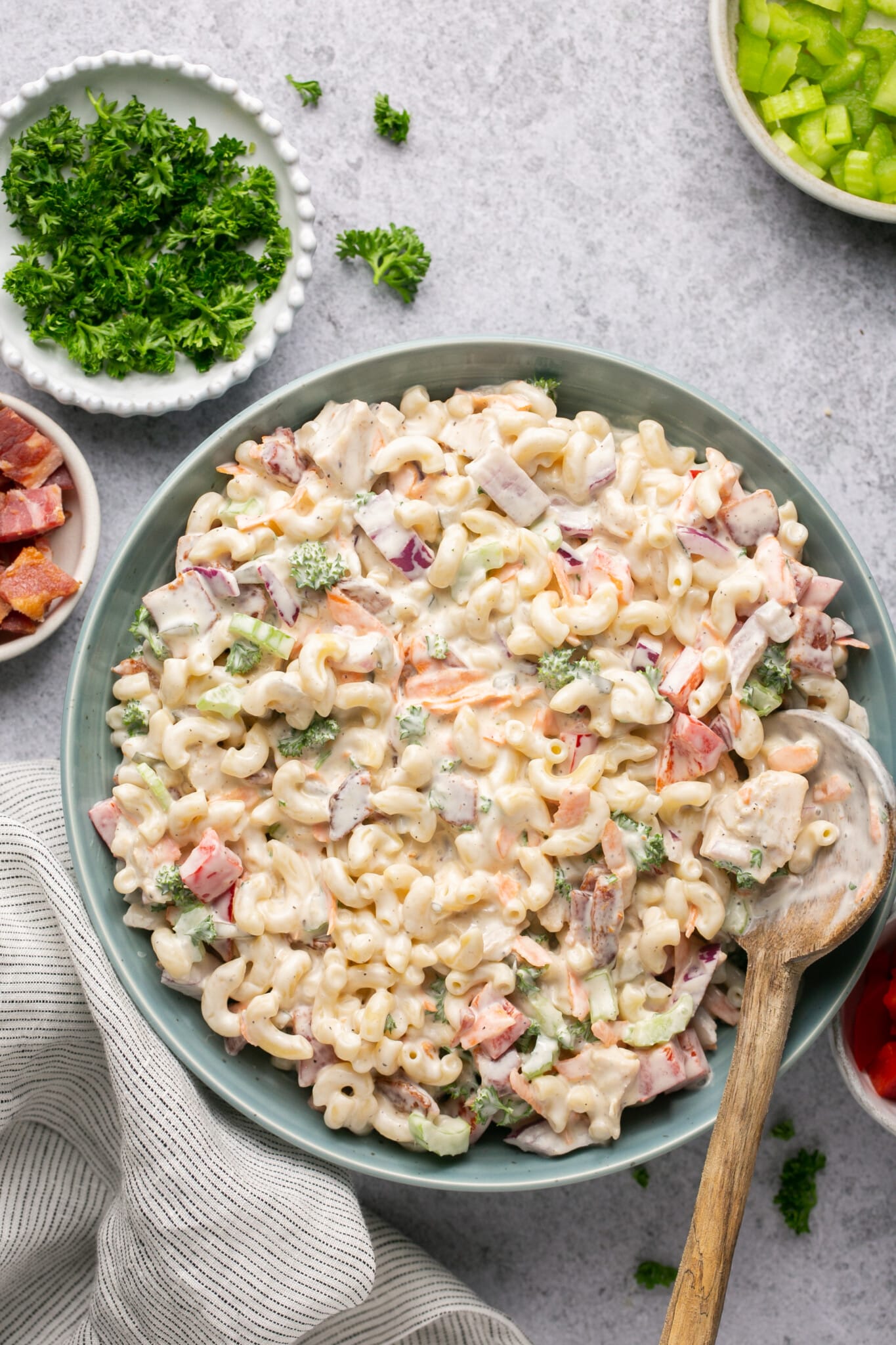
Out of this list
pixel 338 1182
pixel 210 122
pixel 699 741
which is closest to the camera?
pixel 699 741

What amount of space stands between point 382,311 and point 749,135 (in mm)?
978

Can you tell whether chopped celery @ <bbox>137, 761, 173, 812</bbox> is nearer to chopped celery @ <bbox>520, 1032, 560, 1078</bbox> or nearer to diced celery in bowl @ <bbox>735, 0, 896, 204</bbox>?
chopped celery @ <bbox>520, 1032, 560, 1078</bbox>

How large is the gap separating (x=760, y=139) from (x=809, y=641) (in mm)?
1248

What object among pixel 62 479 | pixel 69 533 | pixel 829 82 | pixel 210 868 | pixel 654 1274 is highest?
pixel 829 82

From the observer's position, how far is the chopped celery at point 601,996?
91.4 inches

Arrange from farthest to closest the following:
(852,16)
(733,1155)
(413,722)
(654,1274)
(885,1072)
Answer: (654,1274)
(852,16)
(885,1072)
(413,722)
(733,1155)

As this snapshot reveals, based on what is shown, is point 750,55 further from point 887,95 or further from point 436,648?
point 436,648

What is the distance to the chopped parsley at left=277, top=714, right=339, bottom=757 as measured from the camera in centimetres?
238

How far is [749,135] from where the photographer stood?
107 inches

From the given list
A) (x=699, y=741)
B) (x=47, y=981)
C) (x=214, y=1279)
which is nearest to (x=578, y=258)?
(x=699, y=741)

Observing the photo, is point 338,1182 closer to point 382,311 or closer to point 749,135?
point 382,311

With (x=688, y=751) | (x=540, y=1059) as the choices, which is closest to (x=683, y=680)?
(x=688, y=751)

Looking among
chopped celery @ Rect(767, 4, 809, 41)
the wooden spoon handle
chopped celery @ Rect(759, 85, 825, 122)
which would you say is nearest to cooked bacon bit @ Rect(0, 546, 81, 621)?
the wooden spoon handle

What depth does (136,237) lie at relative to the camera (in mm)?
2730
